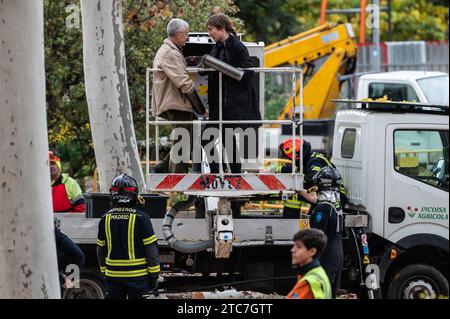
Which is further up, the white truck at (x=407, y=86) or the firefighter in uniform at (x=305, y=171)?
the white truck at (x=407, y=86)

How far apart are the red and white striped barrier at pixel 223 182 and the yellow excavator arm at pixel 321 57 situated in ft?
51.3

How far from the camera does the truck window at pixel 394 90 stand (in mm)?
25406

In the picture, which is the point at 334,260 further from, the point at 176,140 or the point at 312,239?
the point at 312,239

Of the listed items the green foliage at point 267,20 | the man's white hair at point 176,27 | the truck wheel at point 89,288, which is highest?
the green foliage at point 267,20

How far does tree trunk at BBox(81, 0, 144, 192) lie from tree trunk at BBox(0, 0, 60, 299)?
5.76 meters

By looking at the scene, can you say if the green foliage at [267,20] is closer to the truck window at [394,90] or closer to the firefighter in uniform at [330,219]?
the truck window at [394,90]

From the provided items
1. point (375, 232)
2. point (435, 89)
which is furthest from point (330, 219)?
point (435, 89)

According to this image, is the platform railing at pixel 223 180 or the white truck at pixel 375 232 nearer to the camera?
the platform railing at pixel 223 180

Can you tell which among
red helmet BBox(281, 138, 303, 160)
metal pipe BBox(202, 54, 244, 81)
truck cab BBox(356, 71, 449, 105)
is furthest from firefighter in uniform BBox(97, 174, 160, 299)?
truck cab BBox(356, 71, 449, 105)

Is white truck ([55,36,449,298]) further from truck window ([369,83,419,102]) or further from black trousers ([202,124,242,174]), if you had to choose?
truck window ([369,83,419,102])

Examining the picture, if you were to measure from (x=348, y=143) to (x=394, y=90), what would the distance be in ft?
40.9

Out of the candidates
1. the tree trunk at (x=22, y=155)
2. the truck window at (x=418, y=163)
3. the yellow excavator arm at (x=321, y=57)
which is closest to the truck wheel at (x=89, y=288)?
the tree trunk at (x=22, y=155)

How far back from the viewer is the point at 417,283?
1258 cm
